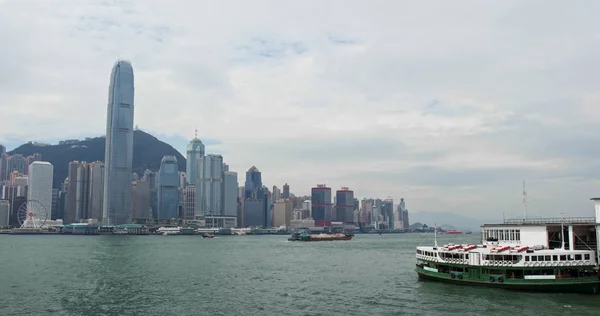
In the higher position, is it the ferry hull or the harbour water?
the ferry hull

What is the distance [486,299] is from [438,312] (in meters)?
8.35

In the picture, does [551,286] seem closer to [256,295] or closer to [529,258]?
[529,258]

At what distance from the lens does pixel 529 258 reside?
60.2 meters

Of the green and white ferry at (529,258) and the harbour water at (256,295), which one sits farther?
the green and white ferry at (529,258)

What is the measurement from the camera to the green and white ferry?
58906 mm

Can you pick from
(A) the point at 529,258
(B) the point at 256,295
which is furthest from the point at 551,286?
(B) the point at 256,295

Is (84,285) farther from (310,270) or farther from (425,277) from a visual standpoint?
(425,277)

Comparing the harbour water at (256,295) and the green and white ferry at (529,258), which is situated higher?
the green and white ferry at (529,258)

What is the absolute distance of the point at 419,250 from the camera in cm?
7531

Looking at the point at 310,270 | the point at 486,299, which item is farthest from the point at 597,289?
the point at 310,270

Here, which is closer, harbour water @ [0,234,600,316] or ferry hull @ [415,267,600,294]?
harbour water @ [0,234,600,316]

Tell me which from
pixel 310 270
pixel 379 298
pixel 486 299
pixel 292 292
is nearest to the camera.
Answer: pixel 486 299

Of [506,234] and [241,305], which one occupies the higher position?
[506,234]

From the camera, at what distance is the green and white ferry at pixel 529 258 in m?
58.9
